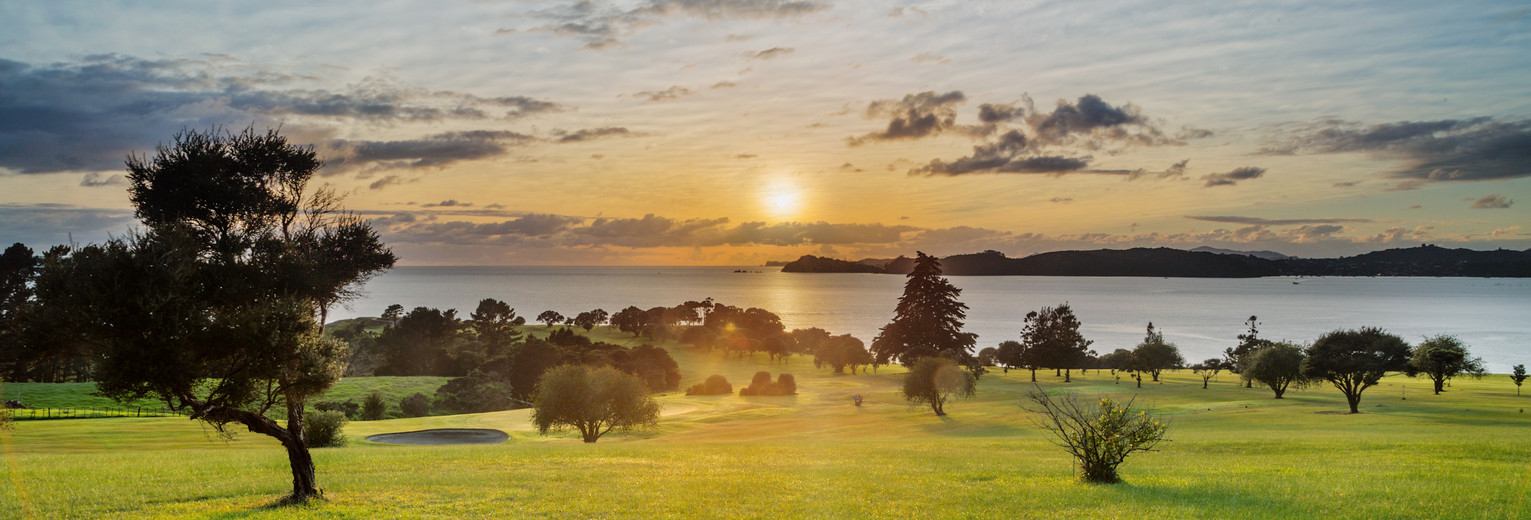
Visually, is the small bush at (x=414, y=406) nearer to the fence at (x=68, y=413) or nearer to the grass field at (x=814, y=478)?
the fence at (x=68, y=413)

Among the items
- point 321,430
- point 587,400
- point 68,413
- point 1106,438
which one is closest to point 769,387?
point 587,400

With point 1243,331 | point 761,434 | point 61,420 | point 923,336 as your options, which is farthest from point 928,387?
point 1243,331

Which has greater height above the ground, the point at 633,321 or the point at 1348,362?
the point at 633,321

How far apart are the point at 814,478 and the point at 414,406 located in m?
64.1

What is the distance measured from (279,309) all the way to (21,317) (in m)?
4.40

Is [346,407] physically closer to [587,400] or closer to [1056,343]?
[587,400]

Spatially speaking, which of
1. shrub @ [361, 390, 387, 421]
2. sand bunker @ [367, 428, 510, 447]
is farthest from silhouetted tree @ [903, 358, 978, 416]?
shrub @ [361, 390, 387, 421]

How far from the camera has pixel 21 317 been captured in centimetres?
1427

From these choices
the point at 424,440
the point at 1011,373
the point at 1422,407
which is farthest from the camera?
the point at 1011,373

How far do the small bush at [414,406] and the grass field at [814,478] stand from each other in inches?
1170

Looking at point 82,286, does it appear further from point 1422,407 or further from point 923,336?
point 923,336

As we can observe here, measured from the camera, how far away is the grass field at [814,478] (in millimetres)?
15938

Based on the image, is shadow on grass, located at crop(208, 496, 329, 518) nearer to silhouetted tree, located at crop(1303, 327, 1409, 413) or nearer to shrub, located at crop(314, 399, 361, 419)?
shrub, located at crop(314, 399, 361, 419)

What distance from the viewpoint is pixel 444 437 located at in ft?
155
